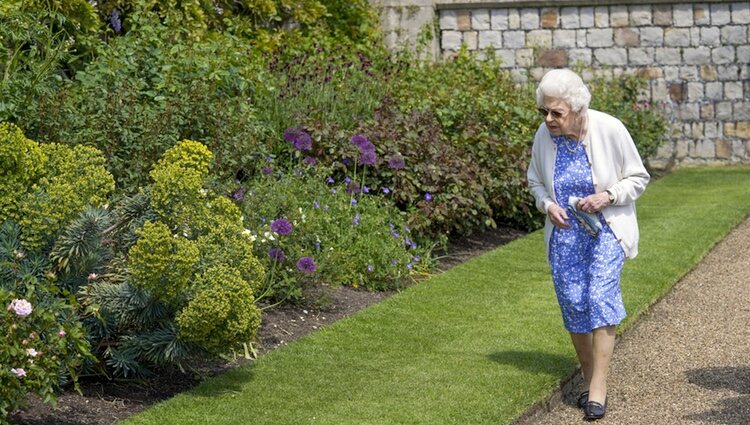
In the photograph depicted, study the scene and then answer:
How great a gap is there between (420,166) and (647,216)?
2.87 metres

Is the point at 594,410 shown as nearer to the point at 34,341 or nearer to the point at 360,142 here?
the point at 34,341

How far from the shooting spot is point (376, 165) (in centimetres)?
943

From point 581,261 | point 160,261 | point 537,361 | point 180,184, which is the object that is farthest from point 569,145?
point 160,261

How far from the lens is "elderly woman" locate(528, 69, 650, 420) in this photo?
5.54 meters

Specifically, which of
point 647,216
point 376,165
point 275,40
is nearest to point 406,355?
point 376,165

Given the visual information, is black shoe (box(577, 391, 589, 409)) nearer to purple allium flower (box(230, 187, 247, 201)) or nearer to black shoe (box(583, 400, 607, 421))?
black shoe (box(583, 400, 607, 421))

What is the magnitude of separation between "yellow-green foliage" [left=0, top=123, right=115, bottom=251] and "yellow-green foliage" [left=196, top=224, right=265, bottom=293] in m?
0.48

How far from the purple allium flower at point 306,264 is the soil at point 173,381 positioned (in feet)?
0.91

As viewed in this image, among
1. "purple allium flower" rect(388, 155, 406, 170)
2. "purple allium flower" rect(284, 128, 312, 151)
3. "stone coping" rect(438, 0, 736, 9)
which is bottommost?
"purple allium flower" rect(388, 155, 406, 170)

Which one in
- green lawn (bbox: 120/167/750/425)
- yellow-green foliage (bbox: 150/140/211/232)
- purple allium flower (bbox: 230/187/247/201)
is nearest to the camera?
green lawn (bbox: 120/167/750/425)

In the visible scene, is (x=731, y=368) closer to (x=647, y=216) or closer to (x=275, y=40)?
(x=647, y=216)

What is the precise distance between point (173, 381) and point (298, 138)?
3274 millimetres

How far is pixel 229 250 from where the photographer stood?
563 centimetres

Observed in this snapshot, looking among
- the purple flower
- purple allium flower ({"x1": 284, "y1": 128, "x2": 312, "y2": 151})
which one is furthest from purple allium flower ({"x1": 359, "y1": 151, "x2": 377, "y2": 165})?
purple allium flower ({"x1": 284, "y1": 128, "x2": 312, "y2": 151})
